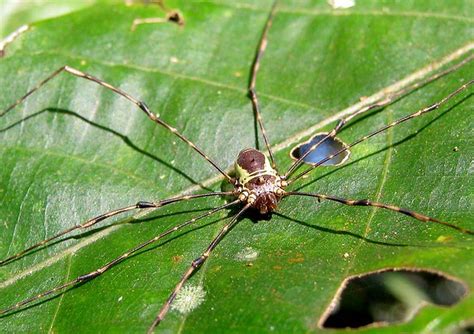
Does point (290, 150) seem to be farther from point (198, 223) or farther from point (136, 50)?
point (136, 50)

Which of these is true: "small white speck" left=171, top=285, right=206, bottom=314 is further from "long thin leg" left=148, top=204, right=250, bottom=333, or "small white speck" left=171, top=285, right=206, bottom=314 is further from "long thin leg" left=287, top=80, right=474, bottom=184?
"long thin leg" left=287, top=80, right=474, bottom=184

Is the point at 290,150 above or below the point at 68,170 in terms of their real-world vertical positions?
below

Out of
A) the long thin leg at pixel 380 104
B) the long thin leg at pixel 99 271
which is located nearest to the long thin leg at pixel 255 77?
the long thin leg at pixel 380 104

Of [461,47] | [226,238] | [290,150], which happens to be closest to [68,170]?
[226,238]

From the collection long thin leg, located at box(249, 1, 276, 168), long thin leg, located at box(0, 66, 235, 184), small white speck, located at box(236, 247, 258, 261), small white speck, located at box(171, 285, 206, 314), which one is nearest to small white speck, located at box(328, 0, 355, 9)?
long thin leg, located at box(249, 1, 276, 168)

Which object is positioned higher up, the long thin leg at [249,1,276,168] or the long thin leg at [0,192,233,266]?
the long thin leg at [249,1,276,168]

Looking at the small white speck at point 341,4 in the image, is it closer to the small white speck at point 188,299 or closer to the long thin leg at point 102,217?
the long thin leg at point 102,217

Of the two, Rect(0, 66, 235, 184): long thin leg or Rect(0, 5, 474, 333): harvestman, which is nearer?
→ Rect(0, 5, 474, 333): harvestman
